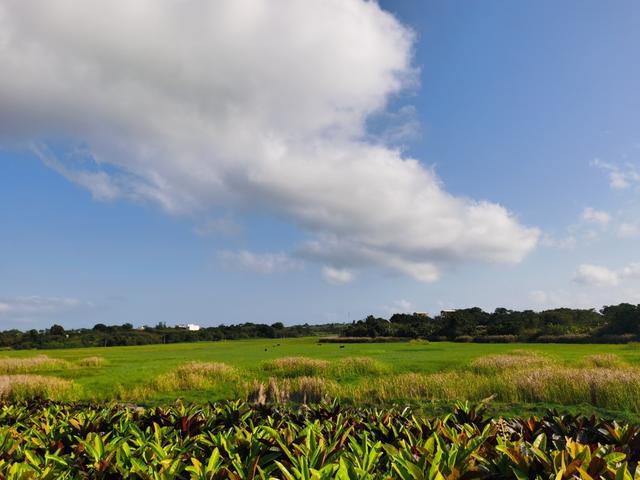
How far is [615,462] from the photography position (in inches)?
130

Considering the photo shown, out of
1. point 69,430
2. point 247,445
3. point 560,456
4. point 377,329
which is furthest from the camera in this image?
point 377,329

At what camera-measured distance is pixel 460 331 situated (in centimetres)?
9500

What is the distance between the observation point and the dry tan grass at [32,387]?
23141 millimetres

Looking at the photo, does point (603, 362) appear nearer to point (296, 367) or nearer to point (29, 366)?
point (296, 367)

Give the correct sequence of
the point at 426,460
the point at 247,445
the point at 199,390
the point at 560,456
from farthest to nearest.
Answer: the point at 199,390 < the point at 247,445 < the point at 426,460 < the point at 560,456

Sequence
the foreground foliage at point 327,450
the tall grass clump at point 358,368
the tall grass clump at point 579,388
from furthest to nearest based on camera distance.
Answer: the tall grass clump at point 358,368 < the tall grass clump at point 579,388 < the foreground foliage at point 327,450

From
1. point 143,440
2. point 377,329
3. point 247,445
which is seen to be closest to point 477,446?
point 247,445

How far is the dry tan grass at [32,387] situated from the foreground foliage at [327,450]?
2112 cm

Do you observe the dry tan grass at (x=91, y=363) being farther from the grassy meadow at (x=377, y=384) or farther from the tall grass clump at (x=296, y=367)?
the tall grass clump at (x=296, y=367)

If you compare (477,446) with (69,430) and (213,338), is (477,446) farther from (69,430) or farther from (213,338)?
(213,338)

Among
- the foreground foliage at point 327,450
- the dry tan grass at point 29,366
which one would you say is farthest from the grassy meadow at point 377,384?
the foreground foliage at point 327,450

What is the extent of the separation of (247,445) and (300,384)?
1918 centimetres

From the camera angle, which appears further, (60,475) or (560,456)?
(60,475)

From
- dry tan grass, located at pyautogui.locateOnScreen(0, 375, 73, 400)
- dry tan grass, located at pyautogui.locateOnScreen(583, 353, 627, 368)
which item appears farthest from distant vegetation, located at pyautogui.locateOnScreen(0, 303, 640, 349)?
dry tan grass, located at pyautogui.locateOnScreen(0, 375, 73, 400)
